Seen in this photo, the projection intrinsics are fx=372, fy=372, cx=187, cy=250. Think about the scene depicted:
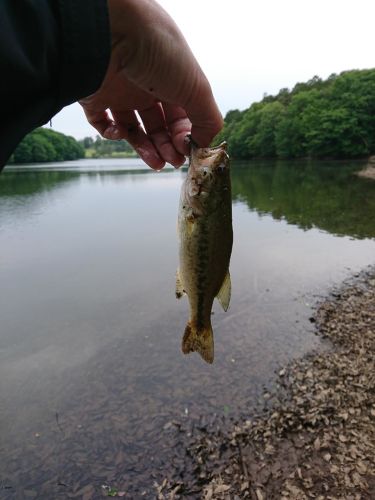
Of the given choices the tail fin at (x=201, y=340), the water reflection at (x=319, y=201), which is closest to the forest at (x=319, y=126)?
the water reflection at (x=319, y=201)

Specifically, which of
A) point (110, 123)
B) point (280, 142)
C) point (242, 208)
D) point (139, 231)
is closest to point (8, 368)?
point (110, 123)

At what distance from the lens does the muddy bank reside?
18.1 ft

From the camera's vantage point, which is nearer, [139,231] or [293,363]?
[293,363]

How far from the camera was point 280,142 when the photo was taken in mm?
84750

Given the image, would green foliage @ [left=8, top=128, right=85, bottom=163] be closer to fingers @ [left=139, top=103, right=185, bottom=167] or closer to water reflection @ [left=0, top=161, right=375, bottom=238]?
water reflection @ [left=0, top=161, right=375, bottom=238]

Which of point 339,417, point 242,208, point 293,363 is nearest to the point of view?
point 339,417

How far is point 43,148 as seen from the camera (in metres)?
127

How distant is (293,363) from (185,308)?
4.37 metres

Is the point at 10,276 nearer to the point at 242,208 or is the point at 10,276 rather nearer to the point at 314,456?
the point at 314,456

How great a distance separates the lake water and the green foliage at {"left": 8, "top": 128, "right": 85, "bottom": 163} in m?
102

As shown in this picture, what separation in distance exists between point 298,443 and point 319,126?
79997 millimetres

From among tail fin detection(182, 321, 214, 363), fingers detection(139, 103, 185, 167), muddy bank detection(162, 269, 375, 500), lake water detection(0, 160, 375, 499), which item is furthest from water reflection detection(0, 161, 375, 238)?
fingers detection(139, 103, 185, 167)

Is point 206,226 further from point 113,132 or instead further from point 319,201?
point 319,201

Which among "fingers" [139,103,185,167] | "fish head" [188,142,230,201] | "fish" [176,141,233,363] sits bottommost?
"fish" [176,141,233,363]
